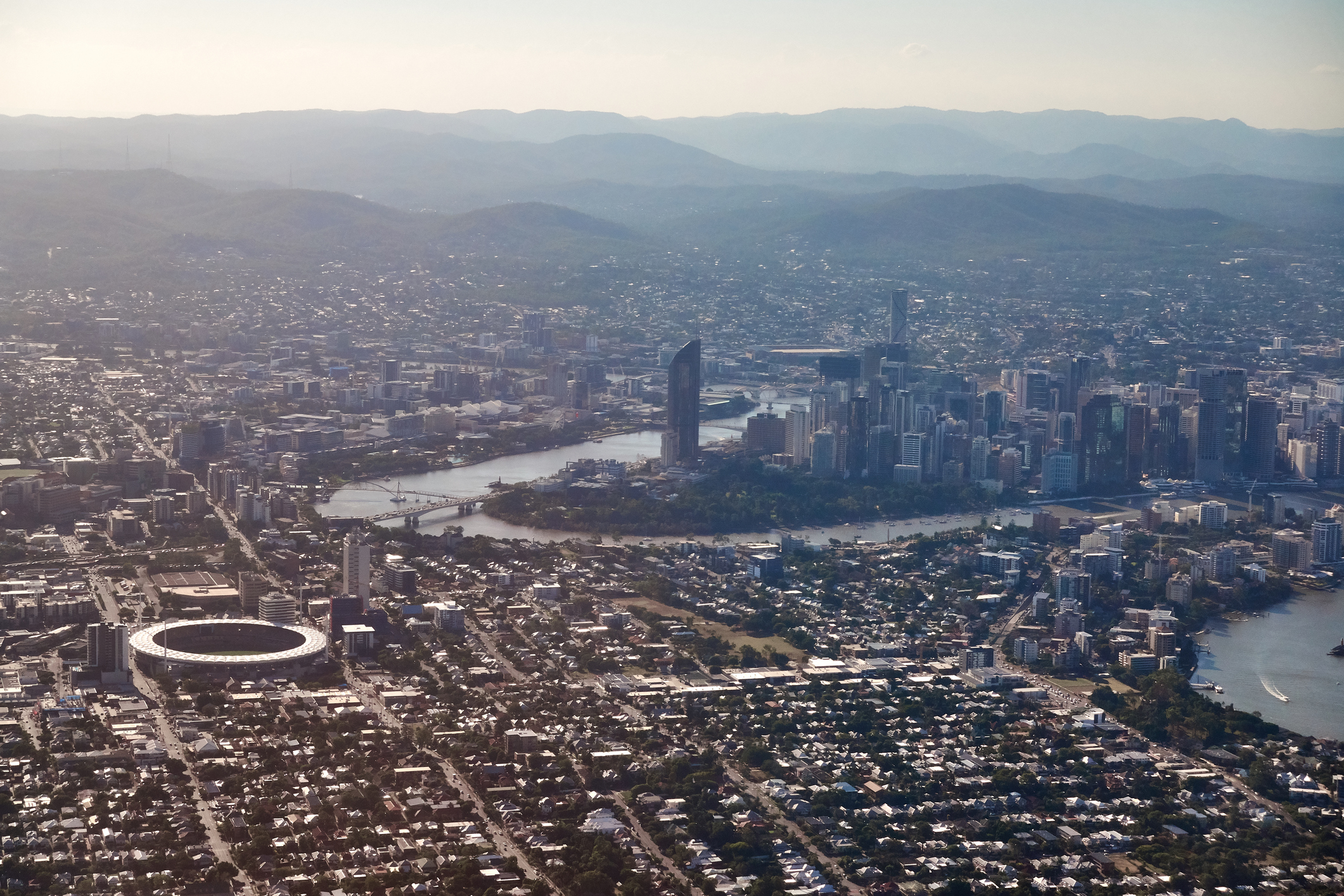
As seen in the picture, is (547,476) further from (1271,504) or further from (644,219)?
(644,219)

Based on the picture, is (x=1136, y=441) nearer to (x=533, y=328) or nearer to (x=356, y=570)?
(x=356, y=570)

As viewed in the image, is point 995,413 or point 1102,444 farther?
point 995,413

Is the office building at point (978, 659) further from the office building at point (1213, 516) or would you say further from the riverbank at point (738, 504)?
the office building at point (1213, 516)

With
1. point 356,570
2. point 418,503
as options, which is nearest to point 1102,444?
point 418,503

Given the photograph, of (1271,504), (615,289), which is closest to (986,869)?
(1271,504)

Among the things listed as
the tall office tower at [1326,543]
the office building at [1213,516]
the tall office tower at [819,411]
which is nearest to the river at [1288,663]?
the tall office tower at [1326,543]

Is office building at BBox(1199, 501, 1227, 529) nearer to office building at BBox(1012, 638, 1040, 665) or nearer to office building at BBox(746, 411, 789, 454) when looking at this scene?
office building at BBox(746, 411, 789, 454)

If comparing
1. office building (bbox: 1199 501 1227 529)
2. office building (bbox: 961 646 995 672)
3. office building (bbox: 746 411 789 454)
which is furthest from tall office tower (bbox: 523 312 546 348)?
office building (bbox: 961 646 995 672)
